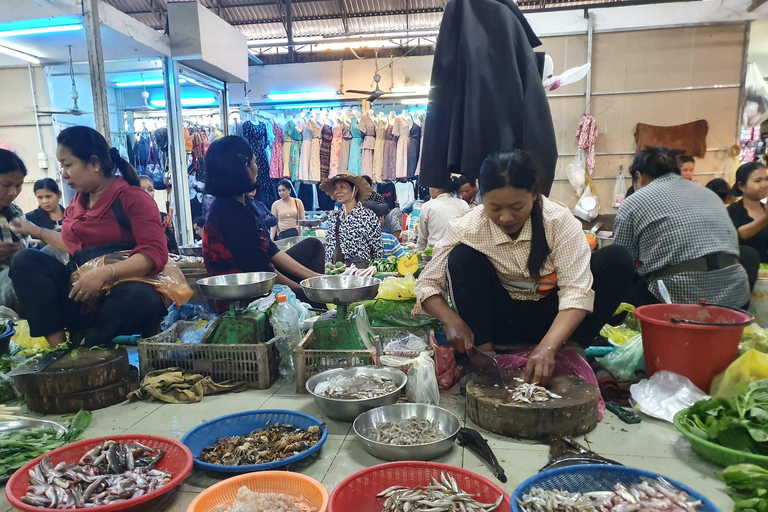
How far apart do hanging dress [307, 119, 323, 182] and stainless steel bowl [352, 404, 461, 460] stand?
24.2 feet

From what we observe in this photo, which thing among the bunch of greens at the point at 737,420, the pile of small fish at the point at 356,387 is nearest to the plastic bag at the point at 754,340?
the bunch of greens at the point at 737,420

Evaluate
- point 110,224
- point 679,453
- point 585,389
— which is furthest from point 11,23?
point 679,453

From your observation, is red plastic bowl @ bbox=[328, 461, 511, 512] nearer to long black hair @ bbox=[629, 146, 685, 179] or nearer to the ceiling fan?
long black hair @ bbox=[629, 146, 685, 179]

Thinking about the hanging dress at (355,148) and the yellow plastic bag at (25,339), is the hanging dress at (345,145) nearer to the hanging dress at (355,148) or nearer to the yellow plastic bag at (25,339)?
the hanging dress at (355,148)

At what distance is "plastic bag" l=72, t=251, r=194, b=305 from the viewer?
9.56ft

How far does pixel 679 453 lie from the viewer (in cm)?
201

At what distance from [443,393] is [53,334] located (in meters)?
2.41

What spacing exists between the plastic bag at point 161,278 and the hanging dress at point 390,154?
238 inches

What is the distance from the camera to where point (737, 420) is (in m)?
1.84

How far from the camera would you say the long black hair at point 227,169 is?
3.41m

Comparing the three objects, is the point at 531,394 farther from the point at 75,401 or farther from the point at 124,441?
the point at 75,401

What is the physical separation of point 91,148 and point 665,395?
351cm

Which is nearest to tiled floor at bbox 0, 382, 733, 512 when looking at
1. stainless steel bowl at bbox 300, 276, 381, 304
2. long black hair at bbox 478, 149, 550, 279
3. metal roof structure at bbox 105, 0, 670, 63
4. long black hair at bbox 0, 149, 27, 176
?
stainless steel bowl at bbox 300, 276, 381, 304

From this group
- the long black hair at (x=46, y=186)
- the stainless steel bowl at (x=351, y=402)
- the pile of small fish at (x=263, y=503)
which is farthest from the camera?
the long black hair at (x=46, y=186)
